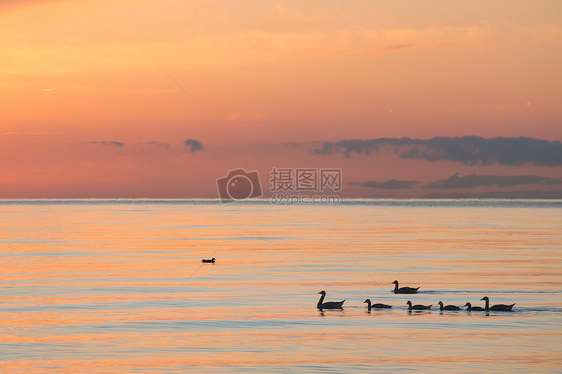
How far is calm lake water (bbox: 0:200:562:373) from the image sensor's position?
2095cm

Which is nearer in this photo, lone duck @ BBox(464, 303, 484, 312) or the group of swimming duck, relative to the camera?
the group of swimming duck

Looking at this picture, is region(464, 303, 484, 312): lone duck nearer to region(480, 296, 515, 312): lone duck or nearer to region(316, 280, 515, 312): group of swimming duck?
region(316, 280, 515, 312): group of swimming duck

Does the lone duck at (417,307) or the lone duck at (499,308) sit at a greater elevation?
the lone duck at (417,307)

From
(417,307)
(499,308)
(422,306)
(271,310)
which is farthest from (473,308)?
(271,310)

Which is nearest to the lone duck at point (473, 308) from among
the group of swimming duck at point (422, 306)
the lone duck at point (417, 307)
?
the group of swimming duck at point (422, 306)

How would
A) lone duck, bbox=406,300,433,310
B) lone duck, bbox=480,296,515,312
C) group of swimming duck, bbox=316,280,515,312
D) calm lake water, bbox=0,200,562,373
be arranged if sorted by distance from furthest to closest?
lone duck, bbox=406,300,433,310 → group of swimming duck, bbox=316,280,515,312 → lone duck, bbox=480,296,515,312 → calm lake water, bbox=0,200,562,373

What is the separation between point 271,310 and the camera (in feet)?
93.2

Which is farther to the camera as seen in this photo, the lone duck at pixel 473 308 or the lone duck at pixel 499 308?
the lone duck at pixel 473 308

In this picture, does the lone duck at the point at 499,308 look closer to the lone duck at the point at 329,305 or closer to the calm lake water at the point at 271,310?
the calm lake water at the point at 271,310

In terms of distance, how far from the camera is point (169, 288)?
34.8 meters

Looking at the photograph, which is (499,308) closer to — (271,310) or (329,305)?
(329,305)

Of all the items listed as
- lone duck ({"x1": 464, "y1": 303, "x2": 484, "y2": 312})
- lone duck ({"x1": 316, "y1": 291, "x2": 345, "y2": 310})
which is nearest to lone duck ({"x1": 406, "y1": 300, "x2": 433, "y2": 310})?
lone duck ({"x1": 464, "y1": 303, "x2": 484, "y2": 312})

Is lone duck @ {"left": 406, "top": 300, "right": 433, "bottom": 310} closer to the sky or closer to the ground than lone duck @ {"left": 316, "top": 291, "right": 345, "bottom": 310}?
closer to the sky

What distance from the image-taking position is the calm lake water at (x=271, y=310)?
20953 millimetres
